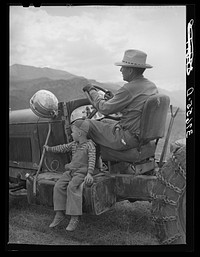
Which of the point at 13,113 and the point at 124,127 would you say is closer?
the point at 124,127

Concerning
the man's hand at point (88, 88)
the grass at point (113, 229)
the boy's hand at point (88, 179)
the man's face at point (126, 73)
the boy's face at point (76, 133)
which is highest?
the man's face at point (126, 73)

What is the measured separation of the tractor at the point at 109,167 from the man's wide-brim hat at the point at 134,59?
0.97 ft

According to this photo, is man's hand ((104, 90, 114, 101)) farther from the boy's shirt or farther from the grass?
the grass

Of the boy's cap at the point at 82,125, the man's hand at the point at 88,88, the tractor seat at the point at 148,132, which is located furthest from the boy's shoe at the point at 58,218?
the man's hand at the point at 88,88

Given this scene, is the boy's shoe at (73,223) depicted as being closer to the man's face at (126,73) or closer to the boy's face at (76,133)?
the boy's face at (76,133)

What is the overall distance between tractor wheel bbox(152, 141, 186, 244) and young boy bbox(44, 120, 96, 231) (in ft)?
1.96

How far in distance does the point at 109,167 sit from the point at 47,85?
90cm

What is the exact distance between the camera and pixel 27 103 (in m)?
3.72

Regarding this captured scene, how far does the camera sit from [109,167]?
3.61 meters

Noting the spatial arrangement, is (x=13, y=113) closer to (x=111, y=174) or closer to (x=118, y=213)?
(x=111, y=174)

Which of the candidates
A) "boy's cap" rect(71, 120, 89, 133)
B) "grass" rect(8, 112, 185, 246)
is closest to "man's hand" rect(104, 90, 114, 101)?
"boy's cap" rect(71, 120, 89, 133)

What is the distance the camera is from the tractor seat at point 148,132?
345 centimetres
